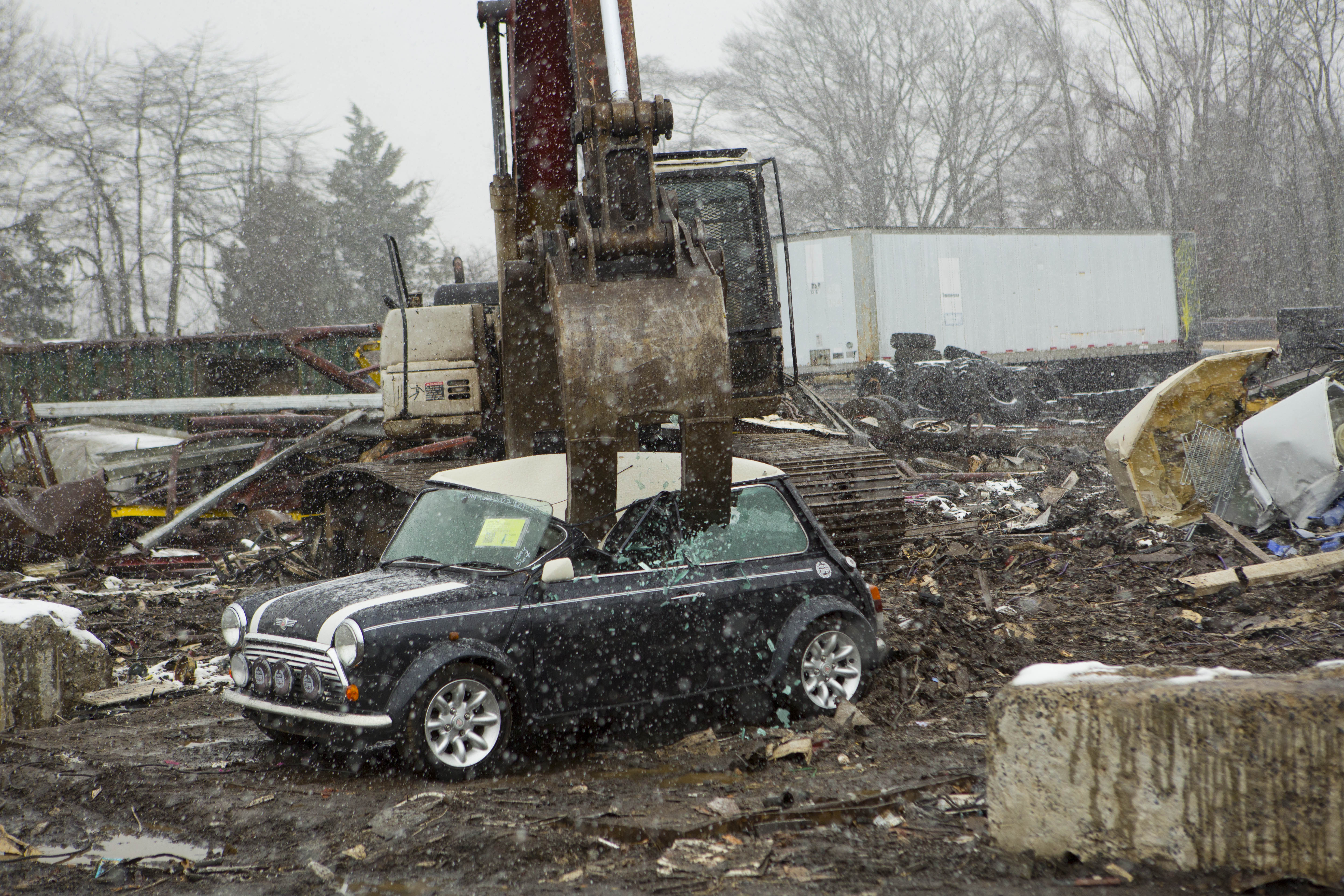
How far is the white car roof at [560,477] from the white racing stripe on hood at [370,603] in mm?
699

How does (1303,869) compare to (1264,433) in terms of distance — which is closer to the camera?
(1303,869)

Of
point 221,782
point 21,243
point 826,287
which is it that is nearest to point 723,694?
point 221,782

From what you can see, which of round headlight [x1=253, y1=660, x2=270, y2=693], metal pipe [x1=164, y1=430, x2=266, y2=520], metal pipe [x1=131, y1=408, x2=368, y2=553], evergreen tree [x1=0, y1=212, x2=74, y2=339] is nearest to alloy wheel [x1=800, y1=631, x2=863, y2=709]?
round headlight [x1=253, y1=660, x2=270, y2=693]

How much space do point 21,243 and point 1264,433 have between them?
35.8 meters

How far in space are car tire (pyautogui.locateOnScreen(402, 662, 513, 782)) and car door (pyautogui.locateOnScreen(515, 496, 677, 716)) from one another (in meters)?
0.23

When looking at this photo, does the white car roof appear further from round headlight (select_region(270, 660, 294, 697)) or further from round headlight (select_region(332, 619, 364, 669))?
round headlight (select_region(270, 660, 294, 697))

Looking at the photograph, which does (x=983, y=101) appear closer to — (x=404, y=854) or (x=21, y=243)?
(x=21, y=243)

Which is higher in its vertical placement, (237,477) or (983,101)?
(983,101)

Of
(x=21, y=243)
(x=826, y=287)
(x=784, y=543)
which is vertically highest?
(x=21, y=243)

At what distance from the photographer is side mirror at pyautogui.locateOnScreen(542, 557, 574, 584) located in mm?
5309

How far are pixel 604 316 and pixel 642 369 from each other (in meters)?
0.29

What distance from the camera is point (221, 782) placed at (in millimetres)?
5191

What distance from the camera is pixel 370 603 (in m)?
5.18

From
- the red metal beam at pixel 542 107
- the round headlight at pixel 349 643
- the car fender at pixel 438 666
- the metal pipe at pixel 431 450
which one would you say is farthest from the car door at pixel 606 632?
the metal pipe at pixel 431 450
